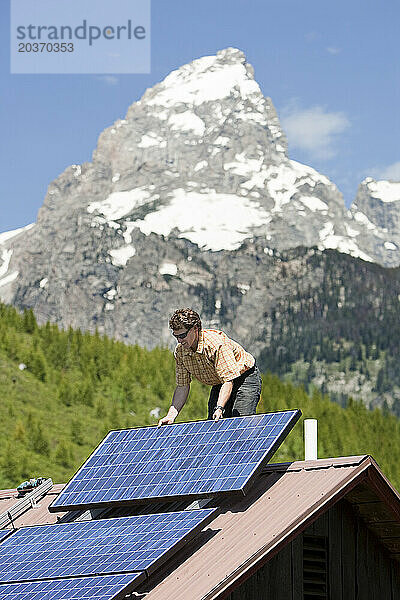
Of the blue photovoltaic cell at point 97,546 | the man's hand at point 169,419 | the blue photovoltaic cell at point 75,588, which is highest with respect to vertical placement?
the man's hand at point 169,419

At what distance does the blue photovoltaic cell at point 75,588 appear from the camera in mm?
10938

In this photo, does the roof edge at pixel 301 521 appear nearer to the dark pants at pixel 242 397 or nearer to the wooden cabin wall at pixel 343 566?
the wooden cabin wall at pixel 343 566

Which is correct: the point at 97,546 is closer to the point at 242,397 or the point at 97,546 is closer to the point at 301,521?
the point at 301,521

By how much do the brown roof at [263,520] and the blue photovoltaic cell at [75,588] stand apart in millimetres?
338

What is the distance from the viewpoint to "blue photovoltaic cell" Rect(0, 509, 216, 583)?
1159 centimetres

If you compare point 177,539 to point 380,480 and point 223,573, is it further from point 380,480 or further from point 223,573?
point 380,480

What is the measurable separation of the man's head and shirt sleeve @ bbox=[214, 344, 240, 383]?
1.11ft

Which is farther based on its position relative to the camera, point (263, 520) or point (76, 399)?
point (76, 399)

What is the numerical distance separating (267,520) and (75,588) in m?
2.04

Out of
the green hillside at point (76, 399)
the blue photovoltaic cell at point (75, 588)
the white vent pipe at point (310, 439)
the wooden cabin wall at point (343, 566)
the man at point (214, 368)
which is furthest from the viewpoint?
the green hillside at point (76, 399)

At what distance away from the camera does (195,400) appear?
49.5 meters

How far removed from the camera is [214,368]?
14656mm

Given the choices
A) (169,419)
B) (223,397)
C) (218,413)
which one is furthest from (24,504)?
(223,397)

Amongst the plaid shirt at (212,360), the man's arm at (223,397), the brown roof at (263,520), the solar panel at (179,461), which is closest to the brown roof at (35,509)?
the solar panel at (179,461)
